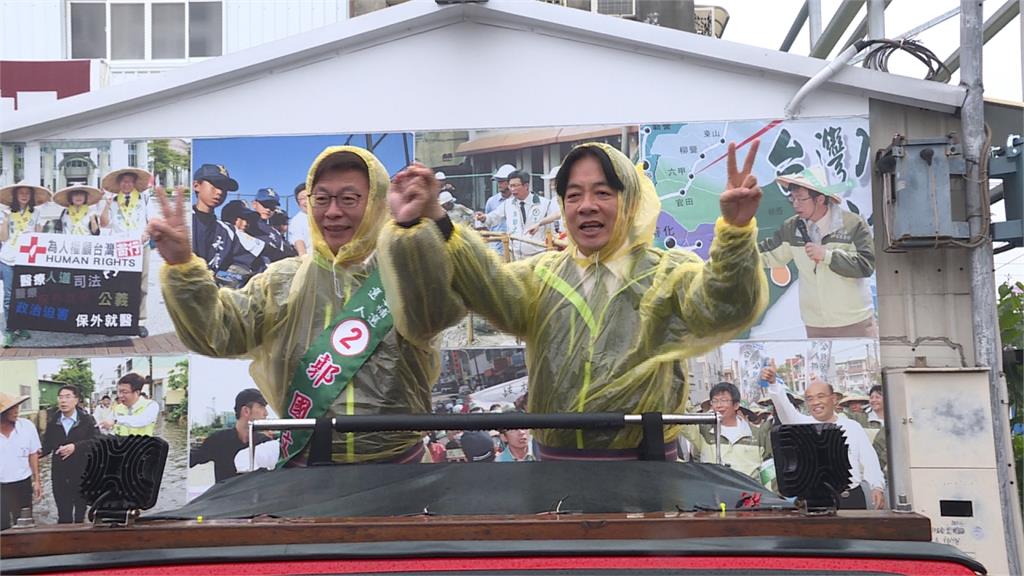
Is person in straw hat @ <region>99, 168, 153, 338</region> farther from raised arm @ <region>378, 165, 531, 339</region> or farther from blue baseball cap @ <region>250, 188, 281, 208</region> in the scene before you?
raised arm @ <region>378, 165, 531, 339</region>

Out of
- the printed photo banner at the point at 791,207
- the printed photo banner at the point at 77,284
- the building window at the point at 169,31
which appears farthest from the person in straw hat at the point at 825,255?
the building window at the point at 169,31

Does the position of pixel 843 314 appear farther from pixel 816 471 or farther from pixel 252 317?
pixel 816 471

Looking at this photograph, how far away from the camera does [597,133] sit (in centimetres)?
613

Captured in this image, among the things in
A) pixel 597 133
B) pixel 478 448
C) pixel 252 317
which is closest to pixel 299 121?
pixel 597 133

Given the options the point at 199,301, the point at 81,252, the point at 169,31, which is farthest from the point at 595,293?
the point at 169,31

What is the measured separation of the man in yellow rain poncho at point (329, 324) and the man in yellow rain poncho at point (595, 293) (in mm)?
192

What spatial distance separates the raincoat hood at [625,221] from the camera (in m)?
3.02

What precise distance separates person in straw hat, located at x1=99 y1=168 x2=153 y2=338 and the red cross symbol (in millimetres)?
394

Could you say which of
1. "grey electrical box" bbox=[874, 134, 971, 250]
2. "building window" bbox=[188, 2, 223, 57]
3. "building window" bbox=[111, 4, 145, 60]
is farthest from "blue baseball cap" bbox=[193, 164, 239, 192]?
"building window" bbox=[111, 4, 145, 60]

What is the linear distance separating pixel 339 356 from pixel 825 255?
384 centimetres

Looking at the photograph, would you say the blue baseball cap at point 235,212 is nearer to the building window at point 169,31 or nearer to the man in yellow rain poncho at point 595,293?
the man in yellow rain poncho at point 595,293

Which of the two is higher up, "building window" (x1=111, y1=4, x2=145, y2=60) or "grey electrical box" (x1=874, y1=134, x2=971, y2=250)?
"building window" (x1=111, y1=4, x2=145, y2=60)

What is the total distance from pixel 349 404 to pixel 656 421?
986mm

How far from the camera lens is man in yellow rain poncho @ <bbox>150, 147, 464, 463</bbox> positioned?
3.01 m
